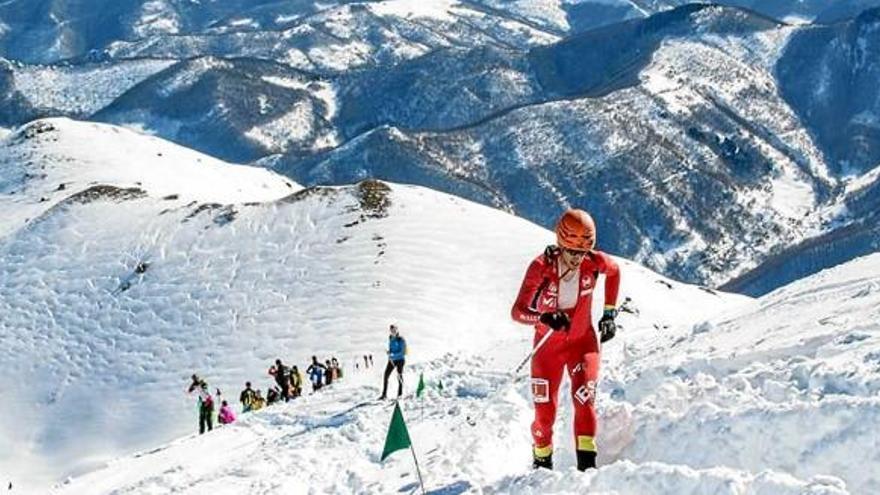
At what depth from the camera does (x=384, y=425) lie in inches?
734

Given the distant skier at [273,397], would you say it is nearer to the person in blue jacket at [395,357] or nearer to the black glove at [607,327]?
the person in blue jacket at [395,357]

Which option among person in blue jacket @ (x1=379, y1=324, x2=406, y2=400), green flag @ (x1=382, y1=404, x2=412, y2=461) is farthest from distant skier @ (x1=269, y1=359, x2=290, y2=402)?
green flag @ (x1=382, y1=404, x2=412, y2=461)

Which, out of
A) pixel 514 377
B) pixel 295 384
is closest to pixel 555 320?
pixel 514 377

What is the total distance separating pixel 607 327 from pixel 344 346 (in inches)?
1229

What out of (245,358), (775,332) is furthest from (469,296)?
(775,332)

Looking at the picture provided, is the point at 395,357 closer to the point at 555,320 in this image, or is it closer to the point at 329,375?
the point at 329,375

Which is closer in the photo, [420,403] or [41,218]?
[420,403]

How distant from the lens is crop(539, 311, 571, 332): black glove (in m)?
9.55

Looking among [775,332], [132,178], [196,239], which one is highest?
[132,178]

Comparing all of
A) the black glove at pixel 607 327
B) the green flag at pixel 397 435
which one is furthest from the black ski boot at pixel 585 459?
the green flag at pixel 397 435

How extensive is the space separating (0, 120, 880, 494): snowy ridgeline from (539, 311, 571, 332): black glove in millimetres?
1357

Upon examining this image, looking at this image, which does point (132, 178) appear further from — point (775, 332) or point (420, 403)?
point (775, 332)

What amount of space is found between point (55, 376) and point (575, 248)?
37.5m

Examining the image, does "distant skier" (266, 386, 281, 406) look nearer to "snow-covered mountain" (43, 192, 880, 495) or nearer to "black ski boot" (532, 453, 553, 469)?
"snow-covered mountain" (43, 192, 880, 495)
